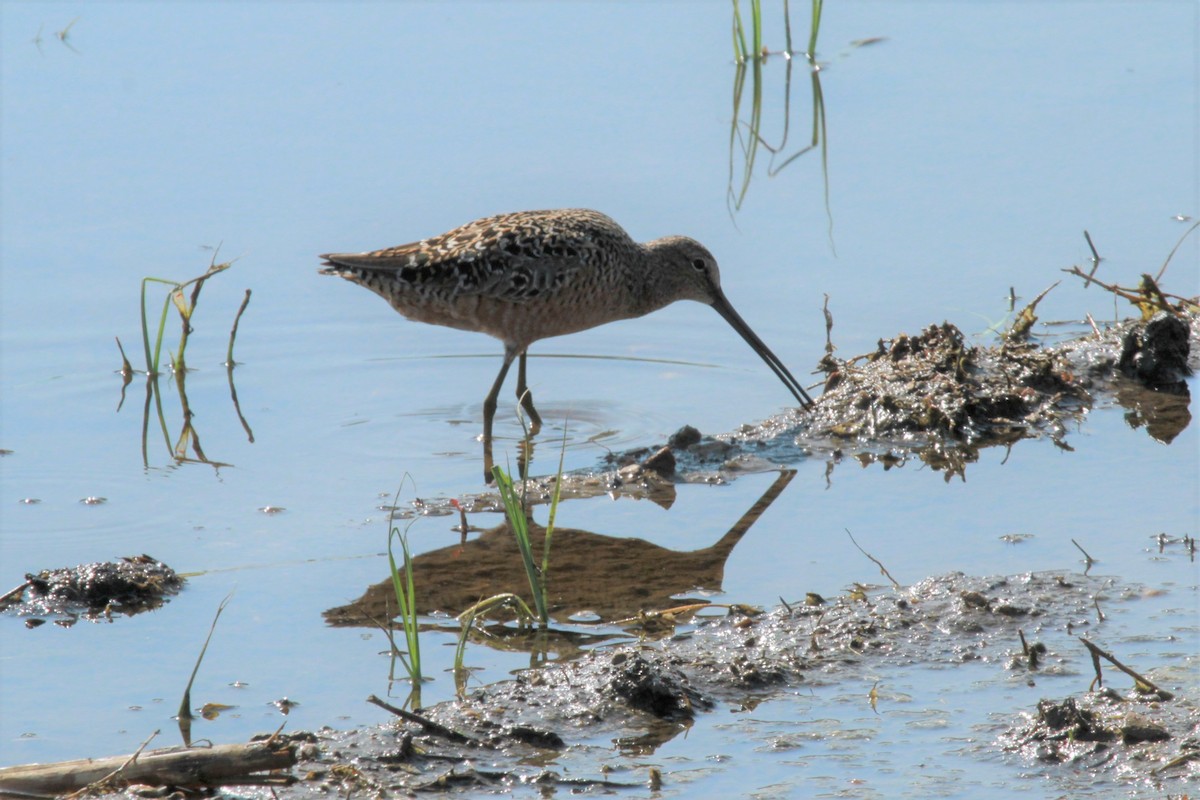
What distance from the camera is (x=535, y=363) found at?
912 cm

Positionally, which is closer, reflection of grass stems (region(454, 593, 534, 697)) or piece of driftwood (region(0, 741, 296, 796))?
piece of driftwood (region(0, 741, 296, 796))

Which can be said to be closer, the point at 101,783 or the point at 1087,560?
the point at 101,783

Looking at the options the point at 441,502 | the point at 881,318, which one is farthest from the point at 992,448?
the point at 441,502

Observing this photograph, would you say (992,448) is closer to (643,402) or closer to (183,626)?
(643,402)

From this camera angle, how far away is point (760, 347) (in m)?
8.33

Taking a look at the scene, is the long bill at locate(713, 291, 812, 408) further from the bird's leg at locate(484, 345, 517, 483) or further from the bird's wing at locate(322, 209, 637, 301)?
the bird's leg at locate(484, 345, 517, 483)

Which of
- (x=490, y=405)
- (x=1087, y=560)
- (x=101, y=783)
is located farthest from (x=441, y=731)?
(x=490, y=405)

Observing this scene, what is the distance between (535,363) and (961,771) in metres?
5.06

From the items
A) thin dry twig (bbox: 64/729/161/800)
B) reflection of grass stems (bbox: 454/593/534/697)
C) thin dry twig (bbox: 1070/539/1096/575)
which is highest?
thin dry twig (bbox: 1070/539/1096/575)

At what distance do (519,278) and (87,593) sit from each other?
295 cm

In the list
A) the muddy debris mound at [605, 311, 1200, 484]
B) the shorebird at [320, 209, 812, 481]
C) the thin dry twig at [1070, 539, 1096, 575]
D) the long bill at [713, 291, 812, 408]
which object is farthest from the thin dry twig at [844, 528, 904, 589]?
the shorebird at [320, 209, 812, 481]

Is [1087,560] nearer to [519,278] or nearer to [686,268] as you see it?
[519,278]

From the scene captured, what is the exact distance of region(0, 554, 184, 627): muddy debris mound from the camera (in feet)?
18.4

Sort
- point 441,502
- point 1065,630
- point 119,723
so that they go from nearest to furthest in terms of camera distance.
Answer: point 119,723
point 1065,630
point 441,502
